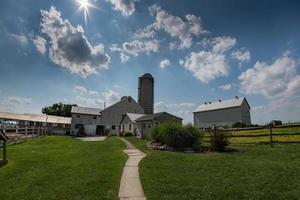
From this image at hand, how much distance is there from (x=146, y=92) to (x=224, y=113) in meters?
18.9

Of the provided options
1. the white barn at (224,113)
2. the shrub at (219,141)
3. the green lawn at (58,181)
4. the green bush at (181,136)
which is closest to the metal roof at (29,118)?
the white barn at (224,113)

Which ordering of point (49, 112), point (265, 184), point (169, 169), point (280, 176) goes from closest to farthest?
point (265, 184) → point (280, 176) → point (169, 169) → point (49, 112)

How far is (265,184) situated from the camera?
509 centimetres

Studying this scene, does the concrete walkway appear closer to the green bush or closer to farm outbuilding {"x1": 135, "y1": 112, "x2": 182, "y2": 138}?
the green bush

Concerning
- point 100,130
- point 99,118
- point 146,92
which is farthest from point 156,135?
point 146,92

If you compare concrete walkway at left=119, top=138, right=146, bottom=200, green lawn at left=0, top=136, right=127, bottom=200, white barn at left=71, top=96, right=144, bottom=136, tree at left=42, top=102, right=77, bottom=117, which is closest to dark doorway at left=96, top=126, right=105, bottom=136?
white barn at left=71, top=96, right=144, bottom=136

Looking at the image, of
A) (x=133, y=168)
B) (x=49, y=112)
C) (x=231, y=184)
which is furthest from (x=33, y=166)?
(x=49, y=112)

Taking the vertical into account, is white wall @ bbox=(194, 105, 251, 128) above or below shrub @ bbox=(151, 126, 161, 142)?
above

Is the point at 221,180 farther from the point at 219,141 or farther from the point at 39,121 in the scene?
the point at 39,121

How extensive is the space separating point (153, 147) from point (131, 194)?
852 cm

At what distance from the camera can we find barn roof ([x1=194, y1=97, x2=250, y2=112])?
1810 inches

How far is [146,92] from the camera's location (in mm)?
46938

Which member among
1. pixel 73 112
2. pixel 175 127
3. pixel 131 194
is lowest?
pixel 131 194

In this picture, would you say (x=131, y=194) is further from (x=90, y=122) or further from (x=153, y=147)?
(x=90, y=122)
